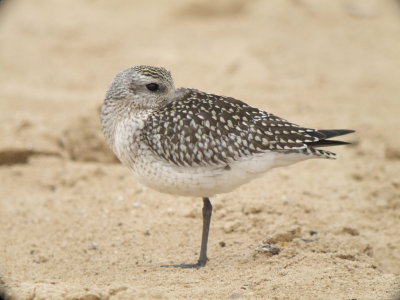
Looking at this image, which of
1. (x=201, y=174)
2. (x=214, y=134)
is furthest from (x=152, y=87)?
(x=201, y=174)

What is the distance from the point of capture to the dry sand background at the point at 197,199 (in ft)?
16.2

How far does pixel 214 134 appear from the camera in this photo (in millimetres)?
4898

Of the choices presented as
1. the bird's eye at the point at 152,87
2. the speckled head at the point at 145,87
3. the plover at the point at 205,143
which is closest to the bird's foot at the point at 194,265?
the plover at the point at 205,143

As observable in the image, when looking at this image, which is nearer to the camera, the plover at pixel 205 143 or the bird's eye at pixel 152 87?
the plover at pixel 205 143

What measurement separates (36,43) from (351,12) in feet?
22.1

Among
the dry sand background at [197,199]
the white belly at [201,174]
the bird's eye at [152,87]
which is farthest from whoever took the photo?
the bird's eye at [152,87]

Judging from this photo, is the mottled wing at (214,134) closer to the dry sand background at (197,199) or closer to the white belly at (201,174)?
the white belly at (201,174)

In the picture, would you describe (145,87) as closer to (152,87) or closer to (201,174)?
(152,87)

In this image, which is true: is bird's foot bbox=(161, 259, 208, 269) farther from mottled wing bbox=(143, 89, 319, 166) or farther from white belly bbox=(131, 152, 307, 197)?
mottled wing bbox=(143, 89, 319, 166)

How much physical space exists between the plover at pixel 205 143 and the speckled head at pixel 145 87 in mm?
20

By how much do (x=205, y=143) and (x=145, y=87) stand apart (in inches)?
31.2

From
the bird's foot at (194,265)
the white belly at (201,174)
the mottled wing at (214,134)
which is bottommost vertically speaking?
the bird's foot at (194,265)

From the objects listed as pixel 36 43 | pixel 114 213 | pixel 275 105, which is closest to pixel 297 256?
pixel 114 213

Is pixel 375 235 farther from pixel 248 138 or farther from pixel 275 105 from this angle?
pixel 275 105
